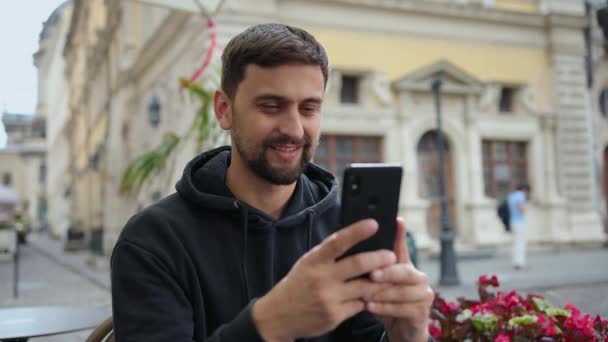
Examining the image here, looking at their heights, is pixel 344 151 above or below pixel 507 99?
below

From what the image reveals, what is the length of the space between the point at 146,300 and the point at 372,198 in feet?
2.20

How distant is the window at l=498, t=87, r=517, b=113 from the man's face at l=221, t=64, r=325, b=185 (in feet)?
52.3

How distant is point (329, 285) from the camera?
1.15m

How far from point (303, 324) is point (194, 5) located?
6.40 m

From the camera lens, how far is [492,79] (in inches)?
634

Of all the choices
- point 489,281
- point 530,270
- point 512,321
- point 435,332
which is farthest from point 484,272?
point 512,321

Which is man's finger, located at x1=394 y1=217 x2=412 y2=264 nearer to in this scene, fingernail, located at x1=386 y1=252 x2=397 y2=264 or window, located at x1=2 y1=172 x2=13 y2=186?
fingernail, located at x1=386 y1=252 x2=397 y2=264

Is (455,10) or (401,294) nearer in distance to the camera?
(401,294)

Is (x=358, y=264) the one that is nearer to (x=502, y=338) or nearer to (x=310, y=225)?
(x=310, y=225)

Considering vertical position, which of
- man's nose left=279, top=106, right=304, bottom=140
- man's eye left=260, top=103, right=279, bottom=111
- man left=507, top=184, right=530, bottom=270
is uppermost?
man's eye left=260, top=103, right=279, bottom=111

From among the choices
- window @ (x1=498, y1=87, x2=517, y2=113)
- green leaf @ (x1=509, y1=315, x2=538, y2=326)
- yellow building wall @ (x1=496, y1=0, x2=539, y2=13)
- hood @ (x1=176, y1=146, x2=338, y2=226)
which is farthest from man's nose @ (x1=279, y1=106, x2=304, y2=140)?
yellow building wall @ (x1=496, y1=0, x2=539, y2=13)

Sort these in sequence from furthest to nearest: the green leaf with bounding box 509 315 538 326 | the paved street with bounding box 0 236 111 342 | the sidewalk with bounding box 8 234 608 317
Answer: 1. the paved street with bounding box 0 236 111 342
2. the sidewalk with bounding box 8 234 608 317
3. the green leaf with bounding box 509 315 538 326

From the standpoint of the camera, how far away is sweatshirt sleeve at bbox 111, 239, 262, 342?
144cm

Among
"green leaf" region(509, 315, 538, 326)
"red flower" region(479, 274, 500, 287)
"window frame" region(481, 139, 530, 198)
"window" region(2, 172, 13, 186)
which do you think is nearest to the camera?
"green leaf" region(509, 315, 538, 326)
